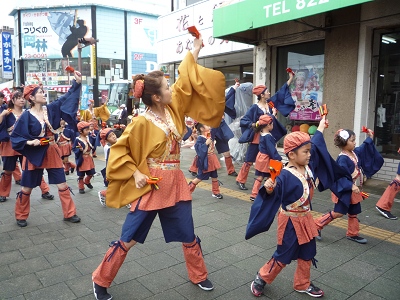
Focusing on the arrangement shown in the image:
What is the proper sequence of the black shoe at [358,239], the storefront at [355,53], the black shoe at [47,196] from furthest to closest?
the storefront at [355,53]
the black shoe at [47,196]
the black shoe at [358,239]

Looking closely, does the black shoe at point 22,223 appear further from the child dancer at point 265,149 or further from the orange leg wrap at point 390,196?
the orange leg wrap at point 390,196

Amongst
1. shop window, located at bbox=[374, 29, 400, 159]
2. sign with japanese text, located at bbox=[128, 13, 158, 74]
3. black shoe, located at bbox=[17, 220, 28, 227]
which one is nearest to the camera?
black shoe, located at bbox=[17, 220, 28, 227]

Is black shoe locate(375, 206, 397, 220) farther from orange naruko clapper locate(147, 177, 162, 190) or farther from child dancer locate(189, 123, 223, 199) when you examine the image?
orange naruko clapper locate(147, 177, 162, 190)

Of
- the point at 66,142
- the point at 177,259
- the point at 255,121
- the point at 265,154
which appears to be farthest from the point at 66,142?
the point at 177,259

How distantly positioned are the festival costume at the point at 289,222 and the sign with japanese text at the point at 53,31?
2998cm

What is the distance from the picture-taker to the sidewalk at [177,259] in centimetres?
300

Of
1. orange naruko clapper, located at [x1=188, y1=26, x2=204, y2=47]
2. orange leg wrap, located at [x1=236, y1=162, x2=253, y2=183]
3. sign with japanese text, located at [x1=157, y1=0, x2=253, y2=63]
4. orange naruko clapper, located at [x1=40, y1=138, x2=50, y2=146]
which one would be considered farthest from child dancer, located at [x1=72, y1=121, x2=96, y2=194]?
sign with japanese text, located at [x1=157, y1=0, x2=253, y2=63]

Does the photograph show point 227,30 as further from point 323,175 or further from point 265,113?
point 323,175

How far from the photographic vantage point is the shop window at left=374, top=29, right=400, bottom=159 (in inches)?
265

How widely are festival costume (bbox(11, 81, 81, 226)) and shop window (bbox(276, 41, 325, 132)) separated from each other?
5415 mm

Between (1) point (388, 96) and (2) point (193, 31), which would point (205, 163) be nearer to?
(2) point (193, 31)

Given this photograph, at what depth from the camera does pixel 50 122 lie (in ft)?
15.7

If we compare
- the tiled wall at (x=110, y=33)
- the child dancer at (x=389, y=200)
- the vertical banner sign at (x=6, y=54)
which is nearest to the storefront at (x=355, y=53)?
the child dancer at (x=389, y=200)

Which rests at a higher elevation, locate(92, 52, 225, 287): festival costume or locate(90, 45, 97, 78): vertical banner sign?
locate(90, 45, 97, 78): vertical banner sign
